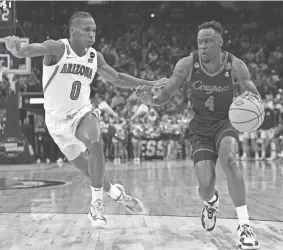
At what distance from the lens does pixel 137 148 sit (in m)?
17.3

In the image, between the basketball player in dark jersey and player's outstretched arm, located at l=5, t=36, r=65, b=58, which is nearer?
the basketball player in dark jersey

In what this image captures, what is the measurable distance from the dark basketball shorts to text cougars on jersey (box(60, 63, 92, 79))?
1216 mm

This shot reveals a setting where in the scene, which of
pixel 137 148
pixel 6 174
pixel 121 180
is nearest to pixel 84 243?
pixel 121 180

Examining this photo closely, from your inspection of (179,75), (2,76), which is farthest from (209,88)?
(2,76)

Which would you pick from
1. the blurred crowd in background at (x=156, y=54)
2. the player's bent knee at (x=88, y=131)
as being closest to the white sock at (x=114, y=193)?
the player's bent knee at (x=88, y=131)

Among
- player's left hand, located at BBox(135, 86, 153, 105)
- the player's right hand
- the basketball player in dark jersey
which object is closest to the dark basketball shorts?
the basketball player in dark jersey

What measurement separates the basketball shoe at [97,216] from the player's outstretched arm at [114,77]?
1363mm

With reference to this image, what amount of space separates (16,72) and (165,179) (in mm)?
6134

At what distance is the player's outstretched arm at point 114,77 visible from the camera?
5.58 metres

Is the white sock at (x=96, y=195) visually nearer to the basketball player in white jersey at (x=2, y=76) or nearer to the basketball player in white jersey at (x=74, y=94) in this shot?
the basketball player in white jersey at (x=74, y=94)

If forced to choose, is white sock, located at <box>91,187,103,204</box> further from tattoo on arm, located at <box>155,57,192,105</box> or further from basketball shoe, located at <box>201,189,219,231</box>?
tattoo on arm, located at <box>155,57,192,105</box>

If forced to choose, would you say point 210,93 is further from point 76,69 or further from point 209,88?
point 76,69

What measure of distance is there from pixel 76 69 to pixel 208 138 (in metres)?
1.41

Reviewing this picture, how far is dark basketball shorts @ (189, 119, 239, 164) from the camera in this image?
463 centimetres
